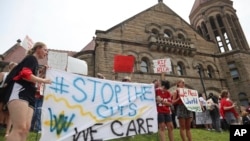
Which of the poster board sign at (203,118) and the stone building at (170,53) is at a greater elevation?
the stone building at (170,53)

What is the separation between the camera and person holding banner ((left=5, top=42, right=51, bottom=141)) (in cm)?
389

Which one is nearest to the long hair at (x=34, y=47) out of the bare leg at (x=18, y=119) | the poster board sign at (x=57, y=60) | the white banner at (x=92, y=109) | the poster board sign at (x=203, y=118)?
the bare leg at (x=18, y=119)

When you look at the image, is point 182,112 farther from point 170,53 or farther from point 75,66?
point 170,53

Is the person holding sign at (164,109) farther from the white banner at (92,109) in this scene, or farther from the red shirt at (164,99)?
the white banner at (92,109)

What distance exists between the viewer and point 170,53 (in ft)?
74.3

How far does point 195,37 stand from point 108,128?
21.2m

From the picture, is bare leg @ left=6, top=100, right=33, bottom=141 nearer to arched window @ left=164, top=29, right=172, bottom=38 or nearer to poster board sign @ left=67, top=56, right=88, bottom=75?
poster board sign @ left=67, top=56, right=88, bottom=75

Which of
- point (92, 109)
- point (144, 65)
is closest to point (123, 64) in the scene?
point (92, 109)

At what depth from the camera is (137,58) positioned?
20641mm

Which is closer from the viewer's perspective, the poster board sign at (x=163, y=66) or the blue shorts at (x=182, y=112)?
the blue shorts at (x=182, y=112)

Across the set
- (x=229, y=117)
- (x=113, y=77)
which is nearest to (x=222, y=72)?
(x=113, y=77)

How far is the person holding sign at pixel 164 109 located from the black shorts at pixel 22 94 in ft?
12.3

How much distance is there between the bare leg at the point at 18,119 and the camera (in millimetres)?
3846

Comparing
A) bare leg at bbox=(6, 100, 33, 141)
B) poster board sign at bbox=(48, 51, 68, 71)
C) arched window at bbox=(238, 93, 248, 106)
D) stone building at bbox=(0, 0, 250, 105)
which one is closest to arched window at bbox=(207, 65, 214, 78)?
stone building at bbox=(0, 0, 250, 105)
